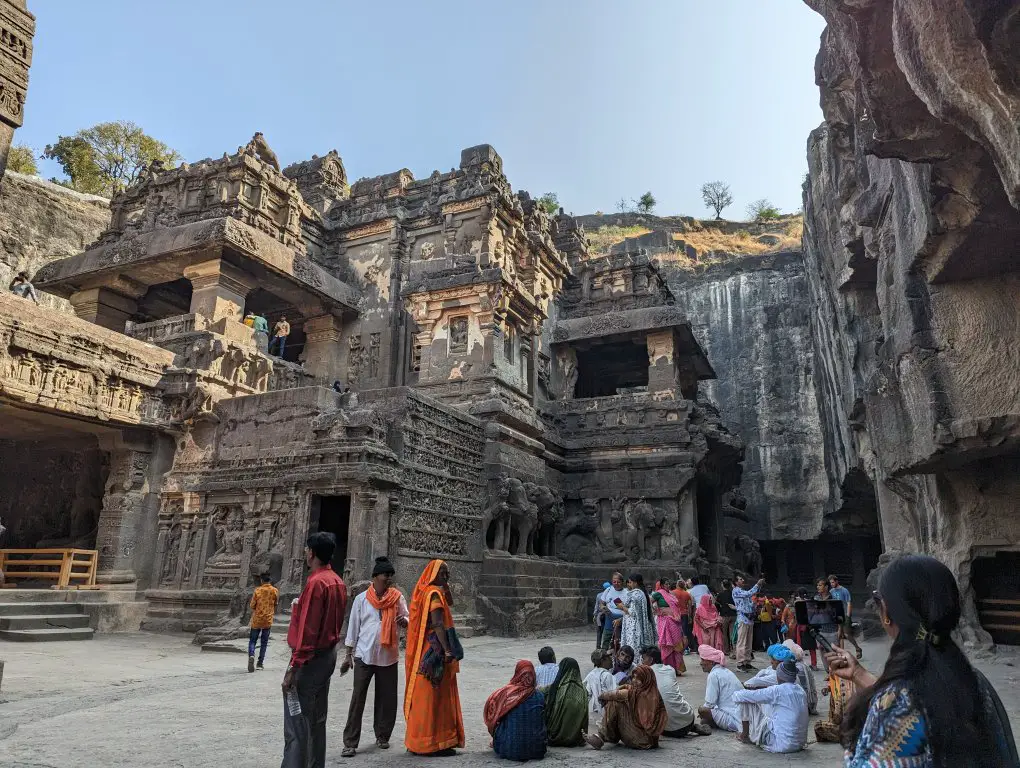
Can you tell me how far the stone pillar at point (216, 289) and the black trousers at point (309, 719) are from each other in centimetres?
1306

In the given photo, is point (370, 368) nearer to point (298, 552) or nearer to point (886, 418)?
→ point (298, 552)

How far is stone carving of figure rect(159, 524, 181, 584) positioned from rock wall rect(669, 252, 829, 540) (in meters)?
19.8

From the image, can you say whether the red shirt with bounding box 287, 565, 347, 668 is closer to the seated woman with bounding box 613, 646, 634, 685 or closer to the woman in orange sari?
the woman in orange sari

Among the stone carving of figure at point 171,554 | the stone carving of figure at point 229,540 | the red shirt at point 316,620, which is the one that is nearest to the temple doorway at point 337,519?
the stone carving of figure at point 229,540

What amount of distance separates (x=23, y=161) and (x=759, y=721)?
114 ft

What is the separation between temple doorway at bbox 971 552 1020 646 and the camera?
9.45 meters

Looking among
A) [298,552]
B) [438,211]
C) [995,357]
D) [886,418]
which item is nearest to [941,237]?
[995,357]

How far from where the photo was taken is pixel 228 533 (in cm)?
1217

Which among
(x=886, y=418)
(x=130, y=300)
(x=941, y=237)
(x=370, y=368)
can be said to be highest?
(x=130, y=300)

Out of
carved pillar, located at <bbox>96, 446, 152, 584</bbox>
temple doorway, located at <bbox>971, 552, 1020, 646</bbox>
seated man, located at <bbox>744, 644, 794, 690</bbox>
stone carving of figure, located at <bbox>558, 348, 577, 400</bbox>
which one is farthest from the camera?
stone carving of figure, located at <bbox>558, 348, 577, 400</bbox>

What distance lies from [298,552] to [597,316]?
40.6 feet

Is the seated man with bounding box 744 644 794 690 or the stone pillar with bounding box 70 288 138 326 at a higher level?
the stone pillar with bounding box 70 288 138 326

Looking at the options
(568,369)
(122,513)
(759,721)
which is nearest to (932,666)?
(759,721)

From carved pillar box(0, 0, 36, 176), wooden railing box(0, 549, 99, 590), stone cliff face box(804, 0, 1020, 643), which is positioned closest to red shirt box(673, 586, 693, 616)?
stone cliff face box(804, 0, 1020, 643)
